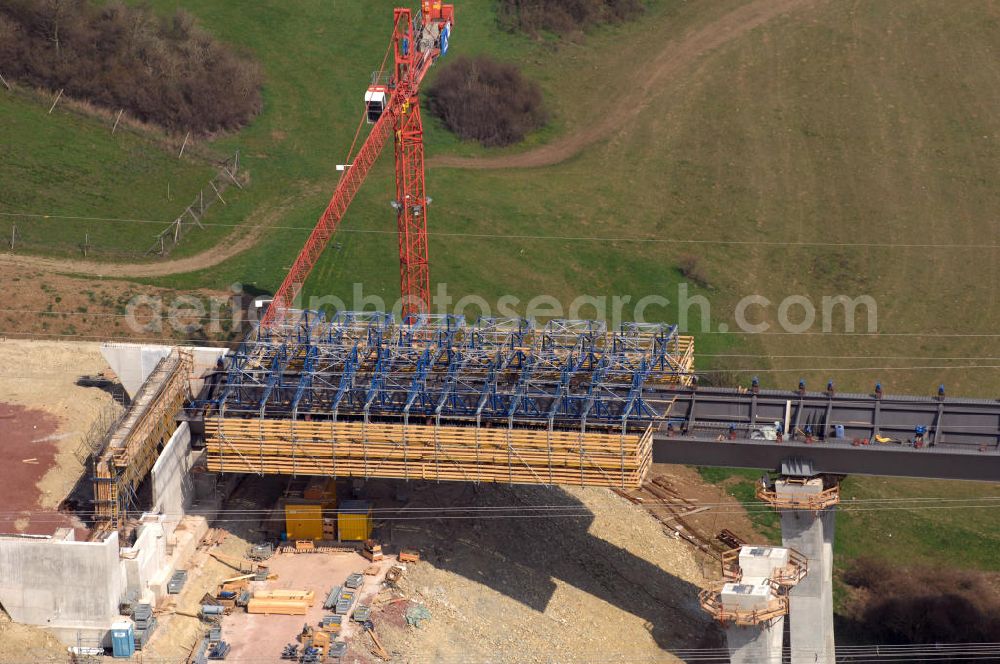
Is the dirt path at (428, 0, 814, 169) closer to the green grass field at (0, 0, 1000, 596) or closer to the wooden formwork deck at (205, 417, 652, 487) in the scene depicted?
the green grass field at (0, 0, 1000, 596)

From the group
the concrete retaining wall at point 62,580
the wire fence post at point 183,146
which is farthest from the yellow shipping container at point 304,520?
the wire fence post at point 183,146

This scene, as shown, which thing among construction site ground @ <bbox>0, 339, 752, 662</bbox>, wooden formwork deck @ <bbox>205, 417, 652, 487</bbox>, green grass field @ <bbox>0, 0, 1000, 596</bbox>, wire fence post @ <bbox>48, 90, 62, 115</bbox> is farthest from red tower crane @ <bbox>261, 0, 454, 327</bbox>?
wire fence post @ <bbox>48, 90, 62, 115</bbox>

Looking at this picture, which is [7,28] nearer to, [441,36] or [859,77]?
[441,36]

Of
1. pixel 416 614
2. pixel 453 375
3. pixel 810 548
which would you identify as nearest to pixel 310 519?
pixel 416 614

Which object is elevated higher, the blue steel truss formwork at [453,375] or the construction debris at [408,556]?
the blue steel truss formwork at [453,375]

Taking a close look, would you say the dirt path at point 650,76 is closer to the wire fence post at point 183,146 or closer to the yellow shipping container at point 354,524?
the wire fence post at point 183,146

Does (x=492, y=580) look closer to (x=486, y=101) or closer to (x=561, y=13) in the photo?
(x=486, y=101)
